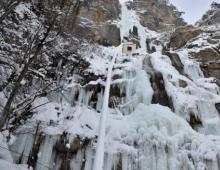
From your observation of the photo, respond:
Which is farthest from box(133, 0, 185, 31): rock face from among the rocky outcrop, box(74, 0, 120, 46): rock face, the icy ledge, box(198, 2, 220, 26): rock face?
the icy ledge

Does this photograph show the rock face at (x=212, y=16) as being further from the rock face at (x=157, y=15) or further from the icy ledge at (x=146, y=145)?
the icy ledge at (x=146, y=145)

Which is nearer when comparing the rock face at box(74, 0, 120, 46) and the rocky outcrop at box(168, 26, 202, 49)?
the rocky outcrop at box(168, 26, 202, 49)

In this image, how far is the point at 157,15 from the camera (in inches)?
1387

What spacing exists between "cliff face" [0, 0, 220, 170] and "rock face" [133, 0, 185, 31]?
13162 millimetres

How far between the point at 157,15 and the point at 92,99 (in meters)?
23.9

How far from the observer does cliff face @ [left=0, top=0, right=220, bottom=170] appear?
7.78 m

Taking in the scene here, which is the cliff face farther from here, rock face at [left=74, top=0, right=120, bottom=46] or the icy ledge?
rock face at [left=74, top=0, right=120, bottom=46]

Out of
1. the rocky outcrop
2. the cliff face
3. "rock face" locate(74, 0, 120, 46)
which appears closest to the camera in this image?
the cliff face

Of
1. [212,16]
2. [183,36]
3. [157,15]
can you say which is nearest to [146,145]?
[183,36]

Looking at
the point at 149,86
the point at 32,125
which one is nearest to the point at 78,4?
the point at 32,125

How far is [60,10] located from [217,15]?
2200cm

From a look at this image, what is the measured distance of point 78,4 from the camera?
9.11 meters

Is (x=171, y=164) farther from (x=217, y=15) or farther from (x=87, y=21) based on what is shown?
(x=217, y=15)

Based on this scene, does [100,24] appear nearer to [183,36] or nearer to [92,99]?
[183,36]
